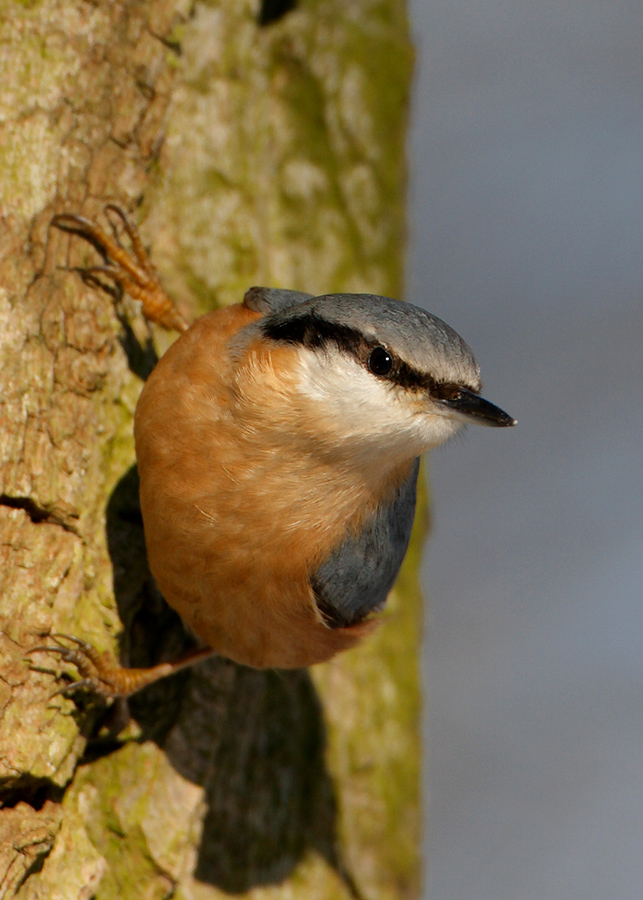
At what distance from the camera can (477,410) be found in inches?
77.2

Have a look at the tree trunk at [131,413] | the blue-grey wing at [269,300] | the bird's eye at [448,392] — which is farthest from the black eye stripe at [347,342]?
the tree trunk at [131,413]

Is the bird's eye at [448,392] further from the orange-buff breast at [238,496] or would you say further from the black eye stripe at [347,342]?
the orange-buff breast at [238,496]

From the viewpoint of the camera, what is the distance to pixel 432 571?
5.50 metres

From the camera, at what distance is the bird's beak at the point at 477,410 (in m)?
1.95

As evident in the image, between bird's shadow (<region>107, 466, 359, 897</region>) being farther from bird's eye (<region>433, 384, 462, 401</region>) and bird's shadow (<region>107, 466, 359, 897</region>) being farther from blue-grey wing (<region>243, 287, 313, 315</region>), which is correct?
bird's eye (<region>433, 384, 462, 401</region>)

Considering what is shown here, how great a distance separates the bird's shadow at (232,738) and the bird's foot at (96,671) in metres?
0.09

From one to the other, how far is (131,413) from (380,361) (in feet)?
2.59

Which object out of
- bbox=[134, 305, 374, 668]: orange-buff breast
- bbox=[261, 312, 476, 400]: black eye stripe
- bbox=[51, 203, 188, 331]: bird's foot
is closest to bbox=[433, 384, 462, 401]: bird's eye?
bbox=[261, 312, 476, 400]: black eye stripe

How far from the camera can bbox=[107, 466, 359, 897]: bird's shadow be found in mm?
2434

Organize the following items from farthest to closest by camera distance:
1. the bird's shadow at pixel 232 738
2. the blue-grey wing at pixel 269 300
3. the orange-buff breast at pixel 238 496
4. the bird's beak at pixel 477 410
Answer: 1. the bird's shadow at pixel 232 738
2. the blue-grey wing at pixel 269 300
3. the orange-buff breast at pixel 238 496
4. the bird's beak at pixel 477 410

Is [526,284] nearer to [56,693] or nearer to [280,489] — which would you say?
[280,489]

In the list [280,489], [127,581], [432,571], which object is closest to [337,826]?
[127,581]

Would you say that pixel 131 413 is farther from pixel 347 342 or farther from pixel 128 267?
pixel 347 342

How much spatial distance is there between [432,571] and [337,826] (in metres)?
2.57
